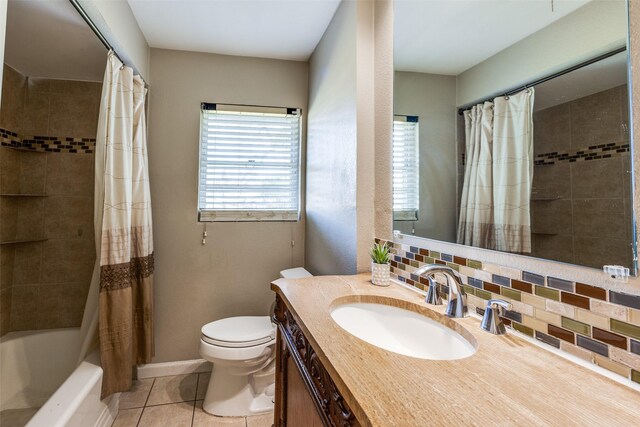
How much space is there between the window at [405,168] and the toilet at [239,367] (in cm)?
117

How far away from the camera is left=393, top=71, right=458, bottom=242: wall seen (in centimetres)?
116

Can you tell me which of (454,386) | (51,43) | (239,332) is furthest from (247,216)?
(454,386)

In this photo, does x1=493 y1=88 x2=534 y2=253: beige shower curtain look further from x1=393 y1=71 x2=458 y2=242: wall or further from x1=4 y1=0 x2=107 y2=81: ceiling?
x1=4 y1=0 x2=107 y2=81: ceiling

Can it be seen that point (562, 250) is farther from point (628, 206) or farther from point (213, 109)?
point (213, 109)

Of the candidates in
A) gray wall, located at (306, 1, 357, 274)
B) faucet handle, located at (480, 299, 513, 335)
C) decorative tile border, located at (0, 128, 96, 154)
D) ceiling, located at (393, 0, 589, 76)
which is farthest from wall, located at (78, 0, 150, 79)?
faucet handle, located at (480, 299, 513, 335)

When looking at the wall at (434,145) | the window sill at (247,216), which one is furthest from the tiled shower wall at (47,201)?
the wall at (434,145)

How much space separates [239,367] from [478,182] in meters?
1.70

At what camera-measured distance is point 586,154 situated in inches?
27.4

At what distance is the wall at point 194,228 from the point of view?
7.71 feet

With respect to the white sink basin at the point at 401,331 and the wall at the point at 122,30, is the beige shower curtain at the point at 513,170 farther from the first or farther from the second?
the wall at the point at 122,30

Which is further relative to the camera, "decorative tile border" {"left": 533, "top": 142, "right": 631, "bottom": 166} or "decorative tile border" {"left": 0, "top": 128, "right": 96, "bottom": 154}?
"decorative tile border" {"left": 0, "top": 128, "right": 96, "bottom": 154}

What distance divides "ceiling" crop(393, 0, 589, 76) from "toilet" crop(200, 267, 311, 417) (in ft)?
5.71

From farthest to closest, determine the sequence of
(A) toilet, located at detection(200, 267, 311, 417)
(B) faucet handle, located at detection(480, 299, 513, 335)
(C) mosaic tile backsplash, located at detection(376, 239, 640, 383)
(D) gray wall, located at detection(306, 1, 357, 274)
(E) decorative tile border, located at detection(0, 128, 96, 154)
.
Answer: (E) decorative tile border, located at detection(0, 128, 96, 154), (A) toilet, located at detection(200, 267, 311, 417), (D) gray wall, located at detection(306, 1, 357, 274), (B) faucet handle, located at detection(480, 299, 513, 335), (C) mosaic tile backsplash, located at detection(376, 239, 640, 383)

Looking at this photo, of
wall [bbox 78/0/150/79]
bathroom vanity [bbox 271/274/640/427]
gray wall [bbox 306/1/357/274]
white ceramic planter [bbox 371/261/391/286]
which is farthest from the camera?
gray wall [bbox 306/1/357/274]
